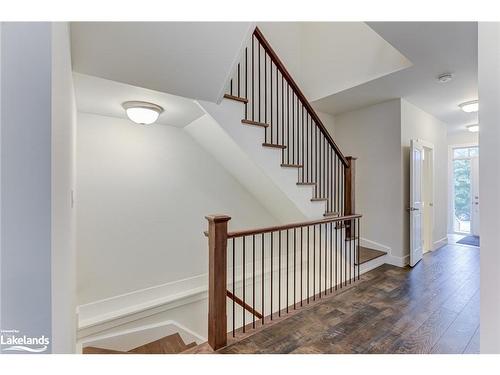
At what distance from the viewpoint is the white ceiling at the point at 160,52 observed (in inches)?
55.4

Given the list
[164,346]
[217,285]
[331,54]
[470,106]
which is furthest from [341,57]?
[164,346]

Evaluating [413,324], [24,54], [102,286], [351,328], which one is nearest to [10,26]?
[24,54]

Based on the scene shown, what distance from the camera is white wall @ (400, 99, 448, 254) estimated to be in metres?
3.53

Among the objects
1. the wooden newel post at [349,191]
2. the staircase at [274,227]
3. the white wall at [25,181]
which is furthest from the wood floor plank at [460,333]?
the white wall at [25,181]

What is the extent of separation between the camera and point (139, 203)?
2816 millimetres

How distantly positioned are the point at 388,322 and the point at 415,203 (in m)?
2.12

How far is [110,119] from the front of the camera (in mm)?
2607

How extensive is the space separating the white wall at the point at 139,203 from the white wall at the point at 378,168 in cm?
228

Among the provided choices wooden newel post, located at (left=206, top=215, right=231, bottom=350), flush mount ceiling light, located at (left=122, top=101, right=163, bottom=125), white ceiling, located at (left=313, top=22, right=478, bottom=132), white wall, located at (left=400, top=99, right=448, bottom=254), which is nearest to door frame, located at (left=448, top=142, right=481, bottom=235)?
white wall, located at (left=400, top=99, right=448, bottom=254)

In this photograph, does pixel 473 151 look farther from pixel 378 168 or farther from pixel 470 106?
pixel 378 168

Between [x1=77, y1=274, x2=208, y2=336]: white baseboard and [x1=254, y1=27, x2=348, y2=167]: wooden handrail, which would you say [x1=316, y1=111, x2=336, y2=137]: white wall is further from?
[x1=77, y1=274, x2=208, y2=336]: white baseboard

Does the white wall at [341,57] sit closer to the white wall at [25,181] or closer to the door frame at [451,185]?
the white wall at [25,181]
